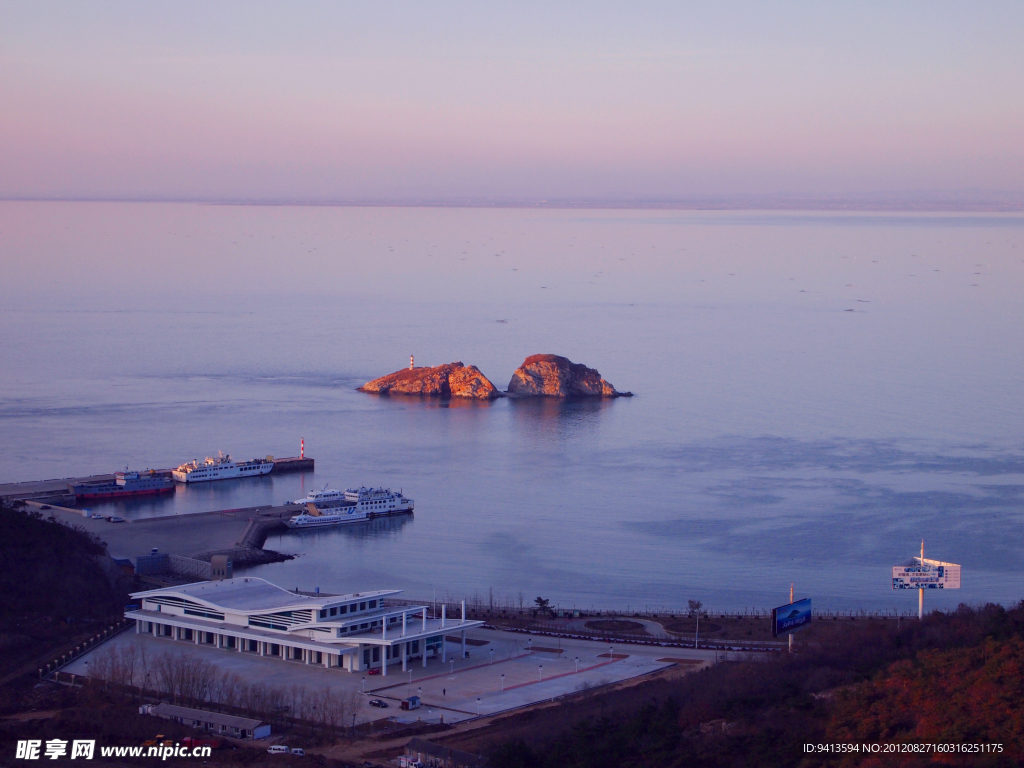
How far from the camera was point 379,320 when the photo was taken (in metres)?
52.6

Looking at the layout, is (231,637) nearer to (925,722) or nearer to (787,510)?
(925,722)

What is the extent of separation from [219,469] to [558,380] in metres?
12.5

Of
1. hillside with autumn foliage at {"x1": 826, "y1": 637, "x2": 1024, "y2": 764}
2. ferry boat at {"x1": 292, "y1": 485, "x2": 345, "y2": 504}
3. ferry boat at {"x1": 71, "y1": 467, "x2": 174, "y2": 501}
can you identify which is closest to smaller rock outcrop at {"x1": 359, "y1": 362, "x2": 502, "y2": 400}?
ferry boat at {"x1": 71, "y1": 467, "x2": 174, "y2": 501}

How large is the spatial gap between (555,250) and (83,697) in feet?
287

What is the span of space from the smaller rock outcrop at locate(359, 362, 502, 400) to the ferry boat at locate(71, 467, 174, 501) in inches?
452

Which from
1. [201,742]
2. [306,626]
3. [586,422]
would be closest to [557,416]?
[586,422]

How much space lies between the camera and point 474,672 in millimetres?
13367

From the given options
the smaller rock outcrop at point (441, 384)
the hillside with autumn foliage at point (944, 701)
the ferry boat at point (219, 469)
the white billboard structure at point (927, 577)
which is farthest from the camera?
the smaller rock outcrop at point (441, 384)

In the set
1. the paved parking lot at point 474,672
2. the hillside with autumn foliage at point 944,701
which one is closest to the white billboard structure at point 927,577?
the paved parking lot at point 474,672

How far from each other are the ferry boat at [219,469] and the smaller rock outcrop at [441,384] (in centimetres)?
941

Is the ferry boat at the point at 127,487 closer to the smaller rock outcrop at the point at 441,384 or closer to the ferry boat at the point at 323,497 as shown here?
the ferry boat at the point at 323,497

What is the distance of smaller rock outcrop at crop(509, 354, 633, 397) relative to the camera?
36.8m

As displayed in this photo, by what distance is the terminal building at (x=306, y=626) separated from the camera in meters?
13.5

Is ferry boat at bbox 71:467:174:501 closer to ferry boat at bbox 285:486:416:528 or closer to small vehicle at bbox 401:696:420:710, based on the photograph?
ferry boat at bbox 285:486:416:528
